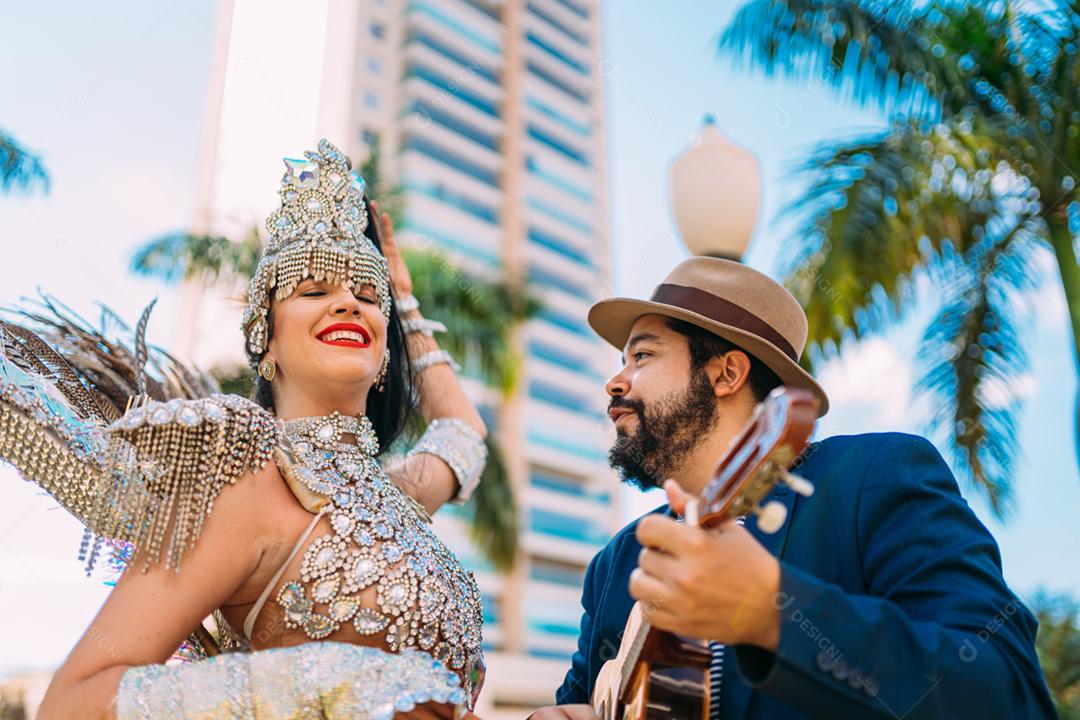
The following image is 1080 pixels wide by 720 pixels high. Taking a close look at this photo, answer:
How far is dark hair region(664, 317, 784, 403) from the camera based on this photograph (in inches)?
127

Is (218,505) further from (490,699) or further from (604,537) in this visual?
(604,537)

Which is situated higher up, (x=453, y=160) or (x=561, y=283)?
(x=453, y=160)

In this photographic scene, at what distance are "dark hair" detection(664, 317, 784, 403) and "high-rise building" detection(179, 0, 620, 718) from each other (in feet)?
94.8

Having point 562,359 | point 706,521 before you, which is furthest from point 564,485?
point 706,521

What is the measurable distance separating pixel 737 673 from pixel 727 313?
1210 mm

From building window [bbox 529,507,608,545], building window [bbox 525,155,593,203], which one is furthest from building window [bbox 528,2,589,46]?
building window [bbox 529,507,608,545]

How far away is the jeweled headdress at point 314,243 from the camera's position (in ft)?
10.2

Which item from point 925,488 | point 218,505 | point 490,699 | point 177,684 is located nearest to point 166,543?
point 218,505

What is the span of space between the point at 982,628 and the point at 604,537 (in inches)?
1787

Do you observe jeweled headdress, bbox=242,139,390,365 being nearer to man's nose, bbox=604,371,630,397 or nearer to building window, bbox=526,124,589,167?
man's nose, bbox=604,371,630,397

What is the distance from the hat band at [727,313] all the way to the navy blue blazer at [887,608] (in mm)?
520

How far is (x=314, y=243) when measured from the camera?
3146 mm

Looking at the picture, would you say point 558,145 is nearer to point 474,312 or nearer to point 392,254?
point 474,312

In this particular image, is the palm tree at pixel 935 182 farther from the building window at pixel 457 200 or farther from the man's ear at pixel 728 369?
the building window at pixel 457 200
